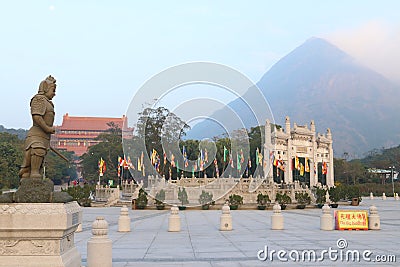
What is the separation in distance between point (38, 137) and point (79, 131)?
12618cm

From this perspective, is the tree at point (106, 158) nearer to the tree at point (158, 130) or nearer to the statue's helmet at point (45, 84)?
the tree at point (158, 130)

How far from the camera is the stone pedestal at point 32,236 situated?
6918mm

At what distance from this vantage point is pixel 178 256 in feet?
34.5

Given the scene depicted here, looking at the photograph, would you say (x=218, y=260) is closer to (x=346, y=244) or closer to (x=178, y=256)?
(x=178, y=256)

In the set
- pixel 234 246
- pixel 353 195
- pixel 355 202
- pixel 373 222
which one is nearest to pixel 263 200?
pixel 355 202

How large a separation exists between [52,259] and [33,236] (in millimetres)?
471

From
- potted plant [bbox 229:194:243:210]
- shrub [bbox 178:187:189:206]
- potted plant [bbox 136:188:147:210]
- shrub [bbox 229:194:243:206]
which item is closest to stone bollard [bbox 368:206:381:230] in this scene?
potted plant [bbox 229:194:243:210]

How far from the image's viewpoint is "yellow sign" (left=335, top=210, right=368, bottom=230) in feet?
55.7

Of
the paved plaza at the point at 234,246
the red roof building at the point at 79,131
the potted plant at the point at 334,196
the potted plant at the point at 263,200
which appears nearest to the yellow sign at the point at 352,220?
the paved plaza at the point at 234,246

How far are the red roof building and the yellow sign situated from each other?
110m

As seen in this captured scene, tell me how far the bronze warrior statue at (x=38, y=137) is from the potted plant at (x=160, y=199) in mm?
27071

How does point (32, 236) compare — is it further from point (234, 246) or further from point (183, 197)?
point (183, 197)

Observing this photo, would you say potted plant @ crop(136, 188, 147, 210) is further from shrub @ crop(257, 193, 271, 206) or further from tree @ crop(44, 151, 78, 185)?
tree @ crop(44, 151, 78, 185)

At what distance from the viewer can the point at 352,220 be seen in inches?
670
